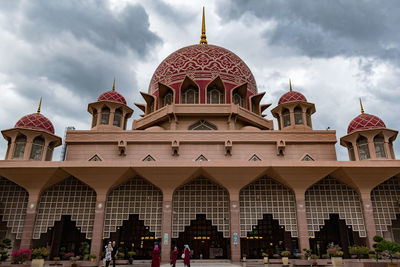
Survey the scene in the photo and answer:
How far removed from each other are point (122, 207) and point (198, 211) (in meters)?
5.34

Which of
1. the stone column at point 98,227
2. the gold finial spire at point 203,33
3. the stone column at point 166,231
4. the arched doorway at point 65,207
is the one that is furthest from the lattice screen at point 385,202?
the gold finial spire at point 203,33

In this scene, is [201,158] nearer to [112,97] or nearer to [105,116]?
[105,116]

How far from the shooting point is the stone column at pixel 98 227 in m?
19.6

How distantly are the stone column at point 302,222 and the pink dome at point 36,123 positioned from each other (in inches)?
762

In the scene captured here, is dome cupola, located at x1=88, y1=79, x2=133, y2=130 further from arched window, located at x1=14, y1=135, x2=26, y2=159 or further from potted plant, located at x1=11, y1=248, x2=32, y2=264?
potted plant, located at x1=11, y1=248, x2=32, y2=264

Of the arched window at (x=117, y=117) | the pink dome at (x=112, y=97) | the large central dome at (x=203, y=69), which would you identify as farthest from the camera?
the large central dome at (x=203, y=69)

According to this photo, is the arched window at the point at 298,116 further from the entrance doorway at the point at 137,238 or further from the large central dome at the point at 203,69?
the entrance doorway at the point at 137,238

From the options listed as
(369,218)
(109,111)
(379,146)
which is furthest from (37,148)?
(379,146)

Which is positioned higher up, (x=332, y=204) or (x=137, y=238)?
(x=332, y=204)

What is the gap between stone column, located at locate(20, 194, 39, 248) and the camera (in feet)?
64.9

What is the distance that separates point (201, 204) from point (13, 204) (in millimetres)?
13190

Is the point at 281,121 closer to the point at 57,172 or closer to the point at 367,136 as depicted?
the point at 367,136

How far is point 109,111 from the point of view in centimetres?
2725

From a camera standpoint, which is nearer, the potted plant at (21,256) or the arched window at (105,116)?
the potted plant at (21,256)
